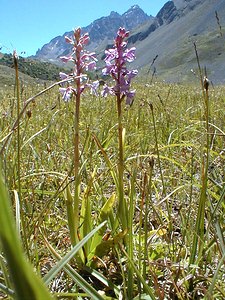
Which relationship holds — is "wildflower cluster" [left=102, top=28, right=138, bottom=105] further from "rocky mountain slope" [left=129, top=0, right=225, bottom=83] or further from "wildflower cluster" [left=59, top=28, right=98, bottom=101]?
"rocky mountain slope" [left=129, top=0, right=225, bottom=83]

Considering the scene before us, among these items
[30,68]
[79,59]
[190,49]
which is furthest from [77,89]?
[190,49]

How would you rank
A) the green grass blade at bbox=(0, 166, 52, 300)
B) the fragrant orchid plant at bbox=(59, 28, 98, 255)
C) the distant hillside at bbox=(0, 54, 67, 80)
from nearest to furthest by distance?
the green grass blade at bbox=(0, 166, 52, 300), the fragrant orchid plant at bbox=(59, 28, 98, 255), the distant hillside at bbox=(0, 54, 67, 80)

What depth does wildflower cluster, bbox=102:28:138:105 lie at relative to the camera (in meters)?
1.58

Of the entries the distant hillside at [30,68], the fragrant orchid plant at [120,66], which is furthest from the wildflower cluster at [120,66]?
the distant hillside at [30,68]

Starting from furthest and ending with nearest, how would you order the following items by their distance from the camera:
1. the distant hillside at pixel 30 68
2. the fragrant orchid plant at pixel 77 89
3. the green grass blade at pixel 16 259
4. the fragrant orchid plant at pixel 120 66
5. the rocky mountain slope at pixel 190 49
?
the rocky mountain slope at pixel 190 49
the distant hillside at pixel 30 68
the fragrant orchid plant at pixel 120 66
the fragrant orchid plant at pixel 77 89
the green grass blade at pixel 16 259

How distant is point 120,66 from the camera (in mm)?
1598

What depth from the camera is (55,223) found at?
6.75 ft

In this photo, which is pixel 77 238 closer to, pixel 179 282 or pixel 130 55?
pixel 179 282

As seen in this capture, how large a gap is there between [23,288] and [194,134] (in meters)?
3.60

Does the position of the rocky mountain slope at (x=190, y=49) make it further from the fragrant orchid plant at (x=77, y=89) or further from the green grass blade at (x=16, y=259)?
the green grass blade at (x=16, y=259)

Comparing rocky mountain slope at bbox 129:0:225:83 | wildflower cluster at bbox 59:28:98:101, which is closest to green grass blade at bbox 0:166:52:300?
wildflower cluster at bbox 59:28:98:101

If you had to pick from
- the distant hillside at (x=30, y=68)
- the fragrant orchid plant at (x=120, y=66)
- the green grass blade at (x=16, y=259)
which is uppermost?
the distant hillside at (x=30, y=68)

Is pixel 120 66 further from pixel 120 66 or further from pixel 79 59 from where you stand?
pixel 79 59

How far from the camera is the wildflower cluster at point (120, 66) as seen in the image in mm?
1580
